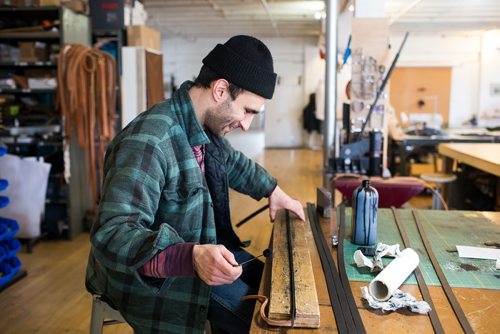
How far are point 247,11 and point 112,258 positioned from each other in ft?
25.7

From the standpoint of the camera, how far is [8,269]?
3240 millimetres

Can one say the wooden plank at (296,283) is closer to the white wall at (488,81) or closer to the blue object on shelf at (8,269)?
the blue object on shelf at (8,269)

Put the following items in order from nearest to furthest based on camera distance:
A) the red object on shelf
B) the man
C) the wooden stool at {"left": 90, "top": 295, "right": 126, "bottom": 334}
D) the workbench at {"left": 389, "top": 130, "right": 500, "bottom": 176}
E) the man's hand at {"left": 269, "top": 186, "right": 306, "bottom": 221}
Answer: the man → the wooden stool at {"left": 90, "top": 295, "right": 126, "bottom": 334} → the man's hand at {"left": 269, "top": 186, "right": 306, "bottom": 221} → the red object on shelf → the workbench at {"left": 389, "top": 130, "right": 500, "bottom": 176}

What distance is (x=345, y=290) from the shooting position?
128 cm

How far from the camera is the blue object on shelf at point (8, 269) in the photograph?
319 cm

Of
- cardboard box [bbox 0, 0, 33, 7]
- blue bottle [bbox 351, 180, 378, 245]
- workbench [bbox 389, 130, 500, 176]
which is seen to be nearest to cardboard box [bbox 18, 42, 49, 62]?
cardboard box [bbox 0, 0, 33, 7]

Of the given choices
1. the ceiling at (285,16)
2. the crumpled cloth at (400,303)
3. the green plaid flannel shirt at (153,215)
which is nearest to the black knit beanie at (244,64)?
the green plaid flannel shirt at (153,215)

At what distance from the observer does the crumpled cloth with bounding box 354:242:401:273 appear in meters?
1.44

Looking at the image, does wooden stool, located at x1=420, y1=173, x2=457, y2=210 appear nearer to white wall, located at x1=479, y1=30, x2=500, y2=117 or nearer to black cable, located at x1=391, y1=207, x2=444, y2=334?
black cable, located at x1=391, y1=207, x2=444, y2=334

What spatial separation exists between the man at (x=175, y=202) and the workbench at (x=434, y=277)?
0.73 ft

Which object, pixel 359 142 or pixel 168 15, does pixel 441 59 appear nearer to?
pixel 168 15

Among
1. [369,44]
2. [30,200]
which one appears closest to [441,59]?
[369,44]

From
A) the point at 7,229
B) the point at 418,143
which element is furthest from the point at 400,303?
the point at 418,143

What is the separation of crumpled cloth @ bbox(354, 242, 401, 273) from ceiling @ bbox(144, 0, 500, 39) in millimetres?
5017
